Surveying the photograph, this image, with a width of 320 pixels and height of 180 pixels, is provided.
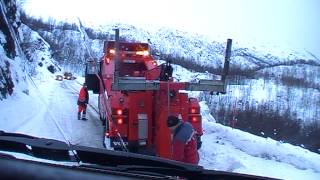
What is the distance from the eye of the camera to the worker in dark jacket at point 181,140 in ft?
21.9

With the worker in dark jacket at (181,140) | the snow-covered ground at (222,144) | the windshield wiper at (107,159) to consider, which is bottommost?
the snow-covered ground at (222,144)

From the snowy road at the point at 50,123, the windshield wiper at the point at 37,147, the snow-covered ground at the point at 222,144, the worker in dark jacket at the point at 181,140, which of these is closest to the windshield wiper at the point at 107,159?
the windshield wiper at the point at 37,147

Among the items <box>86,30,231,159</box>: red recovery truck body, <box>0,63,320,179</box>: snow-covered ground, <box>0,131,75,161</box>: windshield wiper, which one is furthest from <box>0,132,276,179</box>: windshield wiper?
<box>0,63,320,179</box>: snow-covered ground

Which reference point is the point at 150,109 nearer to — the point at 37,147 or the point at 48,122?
the point at 48,122

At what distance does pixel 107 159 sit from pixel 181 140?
372 cm

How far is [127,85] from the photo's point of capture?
726cm

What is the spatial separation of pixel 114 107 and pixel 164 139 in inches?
69.9

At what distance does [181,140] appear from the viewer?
671 centimetres

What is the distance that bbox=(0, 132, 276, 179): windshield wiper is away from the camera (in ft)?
9.10

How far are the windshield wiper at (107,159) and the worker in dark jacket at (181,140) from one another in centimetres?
343

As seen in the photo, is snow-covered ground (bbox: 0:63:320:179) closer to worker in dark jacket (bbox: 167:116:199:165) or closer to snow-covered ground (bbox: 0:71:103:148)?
snow-covered ground (bbox: 0:71:103:148)

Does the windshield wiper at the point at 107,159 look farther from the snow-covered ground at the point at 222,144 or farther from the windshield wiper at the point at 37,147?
the snow-covered ground at the point at 222,144

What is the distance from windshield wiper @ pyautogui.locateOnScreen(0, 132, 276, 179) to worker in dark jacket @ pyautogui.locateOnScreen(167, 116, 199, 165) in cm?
343

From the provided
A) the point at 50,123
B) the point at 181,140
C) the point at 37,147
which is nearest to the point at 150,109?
the point at 181,140
